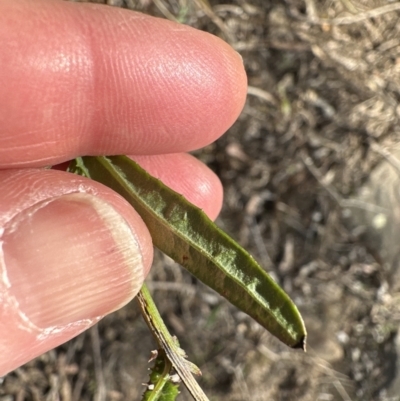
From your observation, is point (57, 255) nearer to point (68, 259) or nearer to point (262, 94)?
point (68, 259)

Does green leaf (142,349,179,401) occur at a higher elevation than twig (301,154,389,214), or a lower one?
higher

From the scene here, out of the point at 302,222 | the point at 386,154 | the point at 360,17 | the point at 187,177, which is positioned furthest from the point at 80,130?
the point at 386,154

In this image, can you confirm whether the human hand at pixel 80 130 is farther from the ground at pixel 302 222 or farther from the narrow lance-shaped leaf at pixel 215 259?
the ground at pixel 302 222

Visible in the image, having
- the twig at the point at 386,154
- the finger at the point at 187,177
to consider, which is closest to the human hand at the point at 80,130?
the finger at the point at 187,177

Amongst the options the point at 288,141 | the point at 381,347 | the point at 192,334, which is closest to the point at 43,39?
the point at 288,141

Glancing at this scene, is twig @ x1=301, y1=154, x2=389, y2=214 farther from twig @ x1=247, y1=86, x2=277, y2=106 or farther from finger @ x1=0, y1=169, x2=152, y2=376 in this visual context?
finger @ x1=0, y1=169, x2=152, y2=376

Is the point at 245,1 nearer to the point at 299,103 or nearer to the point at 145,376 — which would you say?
the point at 299,103

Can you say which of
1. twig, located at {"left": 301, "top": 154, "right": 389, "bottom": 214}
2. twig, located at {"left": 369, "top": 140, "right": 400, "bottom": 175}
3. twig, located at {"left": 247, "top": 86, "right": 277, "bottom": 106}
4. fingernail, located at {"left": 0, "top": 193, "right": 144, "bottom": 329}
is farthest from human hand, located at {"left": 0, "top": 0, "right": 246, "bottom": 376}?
twig, located at {"left": 369, "top": 140, "right": 400, "bottom": 175}
